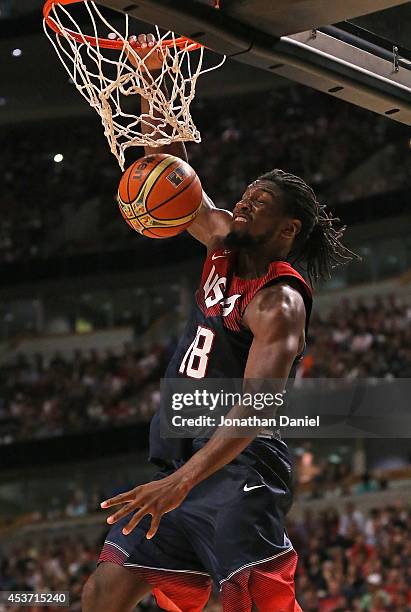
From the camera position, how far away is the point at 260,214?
346 cm

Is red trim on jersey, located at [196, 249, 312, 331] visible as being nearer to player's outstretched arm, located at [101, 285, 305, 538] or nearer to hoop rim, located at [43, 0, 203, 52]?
player's outstretched arm, located at [101, 285, 305, 538]

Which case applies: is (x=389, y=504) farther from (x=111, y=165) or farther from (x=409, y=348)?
(x=111, y=165)

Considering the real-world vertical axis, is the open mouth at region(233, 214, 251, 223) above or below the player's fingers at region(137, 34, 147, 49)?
below

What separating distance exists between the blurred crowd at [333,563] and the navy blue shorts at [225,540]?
5.47 meters

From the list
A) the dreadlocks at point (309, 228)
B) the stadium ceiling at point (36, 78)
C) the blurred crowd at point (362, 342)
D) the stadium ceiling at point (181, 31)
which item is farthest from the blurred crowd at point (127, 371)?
the dreadlocks at point (309, 228)

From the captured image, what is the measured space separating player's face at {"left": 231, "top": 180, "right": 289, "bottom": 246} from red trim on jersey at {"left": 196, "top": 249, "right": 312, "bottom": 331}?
111 millimetres

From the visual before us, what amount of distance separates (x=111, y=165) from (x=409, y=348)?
18.8ft

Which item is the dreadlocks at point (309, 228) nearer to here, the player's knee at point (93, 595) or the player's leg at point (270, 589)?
the player's leg at point (270, 589)

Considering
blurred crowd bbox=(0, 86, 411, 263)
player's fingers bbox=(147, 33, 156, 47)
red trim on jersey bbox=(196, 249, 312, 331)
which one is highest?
player's fingers bbox=(147, 33, 156, 47)

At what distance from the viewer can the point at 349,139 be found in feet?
48.0

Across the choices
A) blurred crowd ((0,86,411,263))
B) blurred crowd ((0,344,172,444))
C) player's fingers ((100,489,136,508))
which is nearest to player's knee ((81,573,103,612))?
player's fingers ((100,489,136,508))

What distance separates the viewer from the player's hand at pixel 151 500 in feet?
9.32

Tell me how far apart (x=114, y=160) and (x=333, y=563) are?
766 centimetres

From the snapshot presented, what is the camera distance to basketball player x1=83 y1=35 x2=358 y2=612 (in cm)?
321
